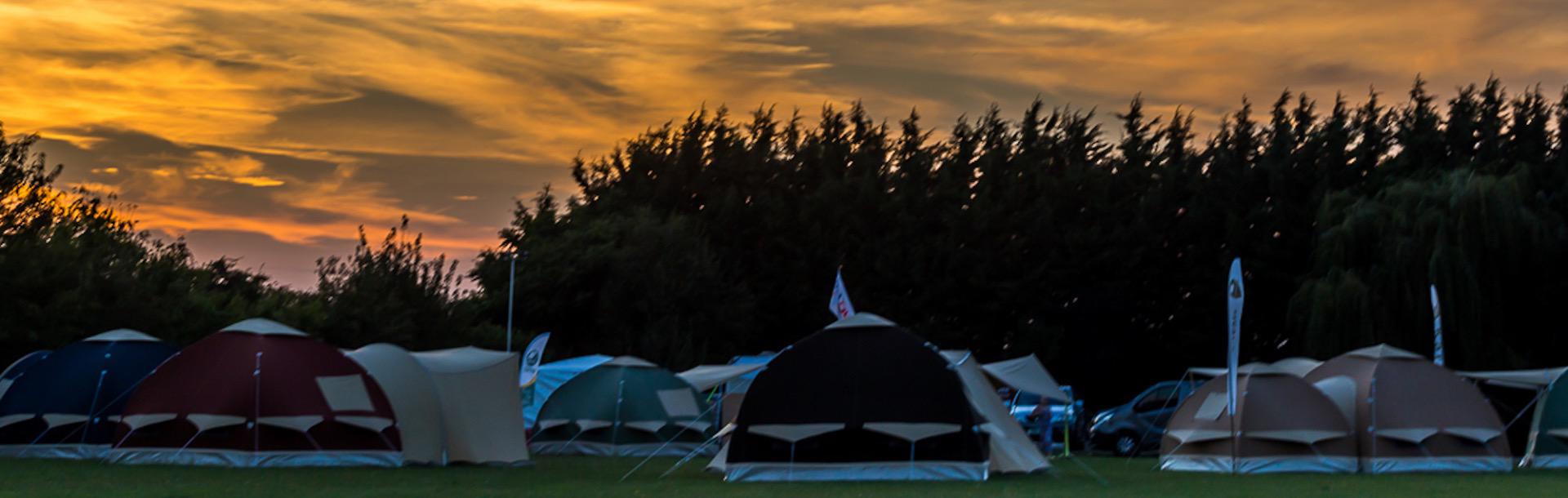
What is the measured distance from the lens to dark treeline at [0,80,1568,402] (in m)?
41.9

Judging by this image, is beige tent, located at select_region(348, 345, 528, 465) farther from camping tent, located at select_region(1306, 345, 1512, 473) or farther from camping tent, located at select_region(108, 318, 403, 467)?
camping tent, located at select_region(1306, 345, 1512, 473)

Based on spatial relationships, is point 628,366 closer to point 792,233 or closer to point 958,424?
point 958,424

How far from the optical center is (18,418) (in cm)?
2689

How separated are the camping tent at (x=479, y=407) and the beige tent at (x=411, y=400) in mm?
238

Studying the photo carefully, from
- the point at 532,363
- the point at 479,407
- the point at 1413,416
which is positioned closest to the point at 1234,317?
the point at 1413,416

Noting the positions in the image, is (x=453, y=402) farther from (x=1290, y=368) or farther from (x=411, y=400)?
(x=1290, y=368)

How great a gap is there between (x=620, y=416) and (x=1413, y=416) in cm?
1474

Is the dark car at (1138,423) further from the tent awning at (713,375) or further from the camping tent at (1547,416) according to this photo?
the tent awning at (713,375)

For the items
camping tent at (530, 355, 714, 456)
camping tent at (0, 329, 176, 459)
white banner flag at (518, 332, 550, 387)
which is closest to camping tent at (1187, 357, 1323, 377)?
camping tent at (530, 355, 714, 456)

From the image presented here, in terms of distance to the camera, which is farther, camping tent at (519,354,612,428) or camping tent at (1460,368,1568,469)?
camping tent at (519,354,612,428)

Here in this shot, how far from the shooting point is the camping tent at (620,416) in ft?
108

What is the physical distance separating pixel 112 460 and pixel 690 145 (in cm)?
3928

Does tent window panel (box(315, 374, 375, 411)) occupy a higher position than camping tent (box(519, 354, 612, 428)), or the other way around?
tent window panel (box(315, 374, 375, 411))

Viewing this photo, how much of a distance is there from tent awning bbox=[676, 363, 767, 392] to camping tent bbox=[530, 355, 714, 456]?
69 centimetres
